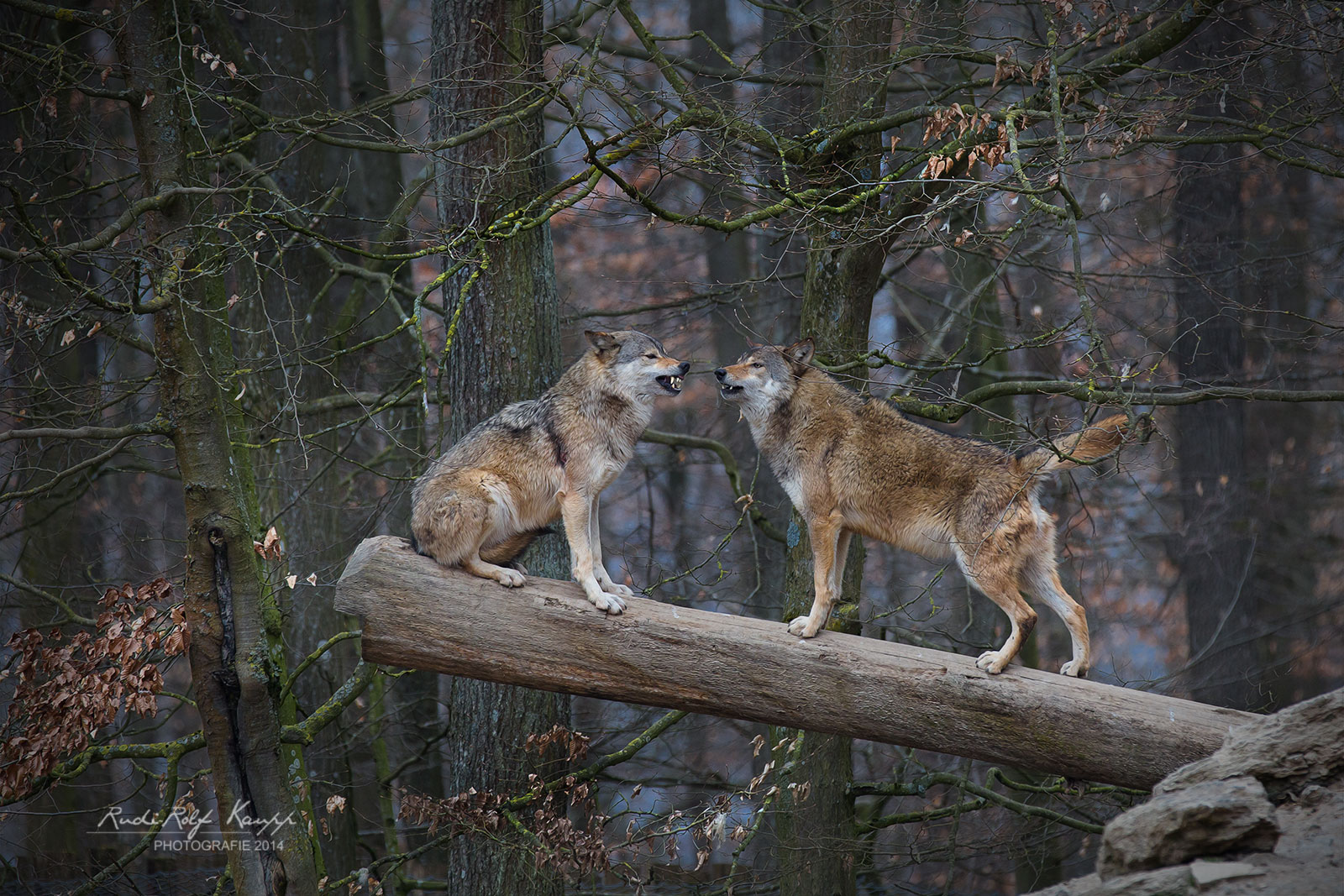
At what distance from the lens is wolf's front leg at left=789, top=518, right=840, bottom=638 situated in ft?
20.2

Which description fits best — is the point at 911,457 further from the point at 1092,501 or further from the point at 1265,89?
the point at 1092,501

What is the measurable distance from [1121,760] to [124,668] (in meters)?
5.96

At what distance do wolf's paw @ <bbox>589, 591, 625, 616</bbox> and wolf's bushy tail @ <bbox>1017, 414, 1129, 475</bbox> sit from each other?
2.62 meters

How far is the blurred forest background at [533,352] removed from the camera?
6.63 metres

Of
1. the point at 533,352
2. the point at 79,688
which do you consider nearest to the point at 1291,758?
the point at 533,352

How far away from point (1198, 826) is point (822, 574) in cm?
267

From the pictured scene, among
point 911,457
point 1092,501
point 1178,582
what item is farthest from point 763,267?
point 911,457

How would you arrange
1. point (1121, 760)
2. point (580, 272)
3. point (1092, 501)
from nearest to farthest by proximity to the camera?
1. point (1121, 760)
2. point (1092, 501)
3. point (580, 272)

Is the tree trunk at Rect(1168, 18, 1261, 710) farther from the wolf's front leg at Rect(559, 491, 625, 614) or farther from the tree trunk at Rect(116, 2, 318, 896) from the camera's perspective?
the tree trunk at Rect(116, 2, 318, 896)

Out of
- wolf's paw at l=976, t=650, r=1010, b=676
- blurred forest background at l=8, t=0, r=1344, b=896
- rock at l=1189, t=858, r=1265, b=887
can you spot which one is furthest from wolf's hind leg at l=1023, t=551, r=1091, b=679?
rock at l=1189, t=858, r=1265, b=887

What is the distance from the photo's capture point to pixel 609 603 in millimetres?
6074

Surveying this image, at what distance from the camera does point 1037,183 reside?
6.78m

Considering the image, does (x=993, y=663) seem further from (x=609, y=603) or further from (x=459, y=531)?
(x=459, y=531)

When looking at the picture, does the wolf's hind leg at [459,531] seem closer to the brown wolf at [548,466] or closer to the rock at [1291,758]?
the brown wolf at [548,466]
